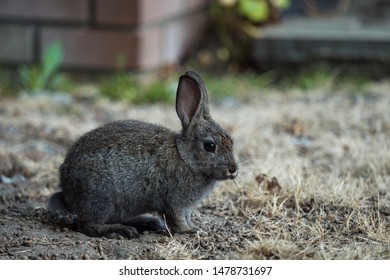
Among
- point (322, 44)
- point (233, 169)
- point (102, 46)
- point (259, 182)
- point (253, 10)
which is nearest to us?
point (233, 169)

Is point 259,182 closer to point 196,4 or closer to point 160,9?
point 160,9

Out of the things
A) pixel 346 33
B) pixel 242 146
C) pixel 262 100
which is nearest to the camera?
pixel 242 146

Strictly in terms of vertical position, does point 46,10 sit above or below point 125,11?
below

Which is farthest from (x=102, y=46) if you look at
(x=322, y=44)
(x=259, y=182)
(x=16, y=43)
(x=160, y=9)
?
(x=259, y=182)

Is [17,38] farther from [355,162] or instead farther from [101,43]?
[355,162]

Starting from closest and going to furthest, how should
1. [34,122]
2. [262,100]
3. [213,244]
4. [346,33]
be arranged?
[213,244] → [34,122] → [262,100] → [346,33]

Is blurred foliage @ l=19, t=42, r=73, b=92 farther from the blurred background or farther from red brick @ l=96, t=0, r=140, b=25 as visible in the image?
red brick @ l=96, t=0, r=140, b=25

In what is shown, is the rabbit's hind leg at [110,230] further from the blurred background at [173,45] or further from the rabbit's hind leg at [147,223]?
the blurred background at [173,45]

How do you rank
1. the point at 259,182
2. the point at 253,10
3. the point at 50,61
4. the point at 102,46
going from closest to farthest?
the point at 259,182 < the point at 50,61 < the point at 102,46 < the point at 253,10

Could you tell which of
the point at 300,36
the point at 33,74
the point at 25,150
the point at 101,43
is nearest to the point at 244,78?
the point at 300,36
